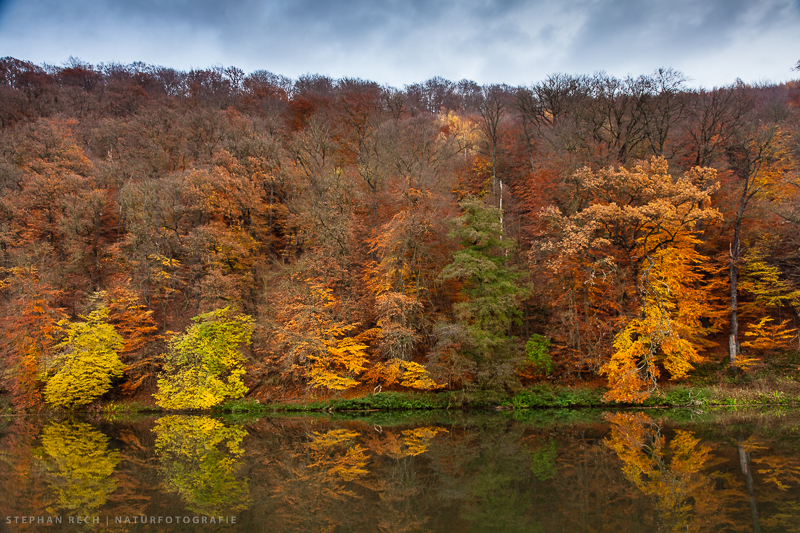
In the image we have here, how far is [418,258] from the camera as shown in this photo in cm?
2562

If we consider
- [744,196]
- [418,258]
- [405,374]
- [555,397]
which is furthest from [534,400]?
[744,196]

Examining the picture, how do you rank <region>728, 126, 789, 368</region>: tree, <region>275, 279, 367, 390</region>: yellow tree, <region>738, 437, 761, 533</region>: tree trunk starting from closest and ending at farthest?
<region>738, 437, 761, 533</region>: tree trunk < <region>728, 126, 789, 368</region>: tree < <region>275, 279, 367, 390</region>: yellow tree

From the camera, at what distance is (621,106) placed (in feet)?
103

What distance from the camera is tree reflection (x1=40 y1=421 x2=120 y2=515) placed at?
10.1 m

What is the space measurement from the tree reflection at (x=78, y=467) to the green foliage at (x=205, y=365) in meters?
4.25

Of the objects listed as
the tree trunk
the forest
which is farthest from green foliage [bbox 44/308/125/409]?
the tree trunk

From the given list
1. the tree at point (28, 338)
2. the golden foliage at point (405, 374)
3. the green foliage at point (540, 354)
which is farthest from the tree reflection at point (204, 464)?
the green foliage at point (540, 354)

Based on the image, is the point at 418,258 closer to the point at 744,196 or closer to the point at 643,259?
the point at 643,259

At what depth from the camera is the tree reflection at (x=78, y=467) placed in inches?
398

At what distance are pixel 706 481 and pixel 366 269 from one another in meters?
20.3

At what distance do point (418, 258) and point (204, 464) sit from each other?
15756 millimetres

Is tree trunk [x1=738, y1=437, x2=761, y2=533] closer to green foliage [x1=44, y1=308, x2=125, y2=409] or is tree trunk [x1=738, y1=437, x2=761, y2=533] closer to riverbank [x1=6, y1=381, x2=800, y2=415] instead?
riverbank [x1=6, y1=381, x2=800, y2=415]

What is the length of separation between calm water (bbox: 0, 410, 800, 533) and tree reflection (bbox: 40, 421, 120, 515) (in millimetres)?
70

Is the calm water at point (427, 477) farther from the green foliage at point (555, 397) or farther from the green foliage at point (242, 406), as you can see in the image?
the green foliage at point (242, 406)
